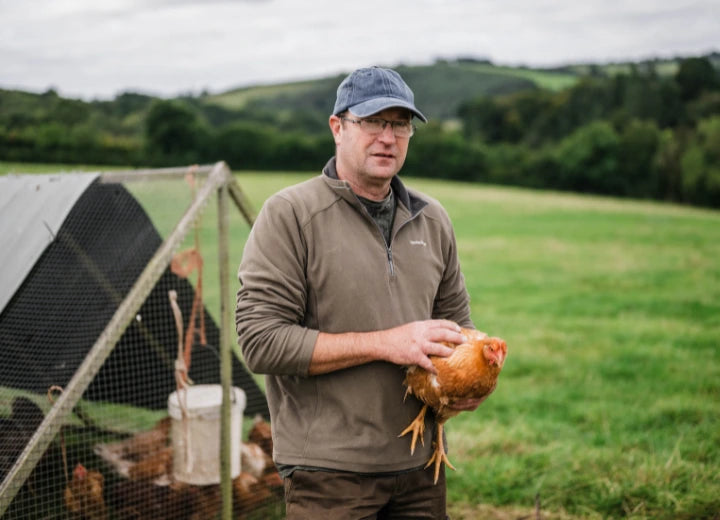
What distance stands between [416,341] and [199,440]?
2.51 meters

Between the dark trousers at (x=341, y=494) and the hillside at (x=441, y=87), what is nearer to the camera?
the dark trousers at (x=341, y=494)

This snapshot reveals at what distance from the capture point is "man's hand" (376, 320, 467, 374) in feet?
7.39

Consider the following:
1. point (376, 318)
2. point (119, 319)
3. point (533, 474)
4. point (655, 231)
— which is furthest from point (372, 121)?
point (655, 231)

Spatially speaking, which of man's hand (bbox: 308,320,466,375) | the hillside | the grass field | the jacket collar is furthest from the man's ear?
the hillside

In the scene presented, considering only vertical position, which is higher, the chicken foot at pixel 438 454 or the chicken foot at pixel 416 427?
the chicken foot at pixel 416 427

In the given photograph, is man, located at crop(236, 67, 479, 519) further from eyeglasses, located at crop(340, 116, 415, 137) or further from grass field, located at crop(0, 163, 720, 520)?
grass field, located at crop(0, 163, 720, 520)

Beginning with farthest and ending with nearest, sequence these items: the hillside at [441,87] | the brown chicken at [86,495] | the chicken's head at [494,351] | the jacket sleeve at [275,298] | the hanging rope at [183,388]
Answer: the hillside at [441,87] < the hanging rope at [183,388] < the brown chicken at [86,495] < the chicken's head at [494,351] < the jacket sleeve at [275,298]

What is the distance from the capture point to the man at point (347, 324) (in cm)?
228

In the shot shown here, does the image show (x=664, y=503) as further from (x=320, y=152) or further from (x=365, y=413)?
(x=320, y=152)

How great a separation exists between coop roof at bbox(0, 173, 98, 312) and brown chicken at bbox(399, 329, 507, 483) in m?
2.55

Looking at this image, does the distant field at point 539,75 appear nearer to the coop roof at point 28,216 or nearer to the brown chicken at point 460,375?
the coop roof at point 28,216

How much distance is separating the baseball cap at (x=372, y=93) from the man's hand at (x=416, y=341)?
84 cm

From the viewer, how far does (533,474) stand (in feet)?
15.5

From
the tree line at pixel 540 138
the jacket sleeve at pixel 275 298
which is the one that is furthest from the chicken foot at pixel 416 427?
the tree line at pixel 540 138
